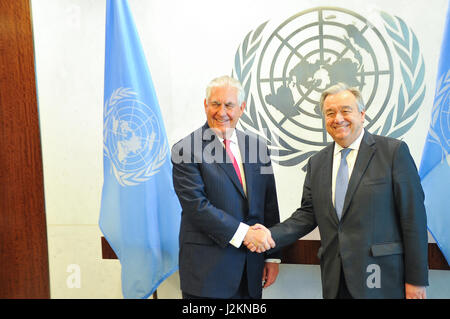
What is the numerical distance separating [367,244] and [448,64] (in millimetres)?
1270

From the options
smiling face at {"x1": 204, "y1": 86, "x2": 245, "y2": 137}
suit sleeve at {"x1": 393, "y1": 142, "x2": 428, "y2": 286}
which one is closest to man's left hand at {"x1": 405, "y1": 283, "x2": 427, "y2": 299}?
suit sleeve at {"x1": 393, "y1": 142, "x2": 428, "y2": 286}

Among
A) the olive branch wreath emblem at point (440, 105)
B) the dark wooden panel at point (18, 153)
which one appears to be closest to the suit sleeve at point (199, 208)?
the olive branch wreath emblem at point (440, 105)

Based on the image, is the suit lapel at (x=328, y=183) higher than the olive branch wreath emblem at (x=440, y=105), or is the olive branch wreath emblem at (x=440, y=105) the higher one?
the olive branch wreath emblem at (x=440, y=105)

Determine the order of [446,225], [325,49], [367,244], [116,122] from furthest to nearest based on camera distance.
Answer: [325,49] < [116,122] < [446,225] < [367,244]

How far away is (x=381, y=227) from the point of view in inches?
62.7

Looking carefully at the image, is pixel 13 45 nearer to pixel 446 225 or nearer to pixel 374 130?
pixel 374 130

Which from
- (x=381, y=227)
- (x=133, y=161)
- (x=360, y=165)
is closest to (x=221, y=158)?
(x=360, y=165)

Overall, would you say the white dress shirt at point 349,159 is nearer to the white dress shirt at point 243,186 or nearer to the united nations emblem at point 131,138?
the white dress shirt at point 243,186

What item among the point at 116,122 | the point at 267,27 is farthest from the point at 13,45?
the point at 267,27

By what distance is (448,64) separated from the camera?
2.14 meters

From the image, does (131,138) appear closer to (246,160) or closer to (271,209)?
(246,160)

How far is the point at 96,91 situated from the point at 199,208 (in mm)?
Result: 1779

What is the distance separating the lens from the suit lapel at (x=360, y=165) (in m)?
1.63

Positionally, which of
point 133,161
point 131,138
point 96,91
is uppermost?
point 96,91
